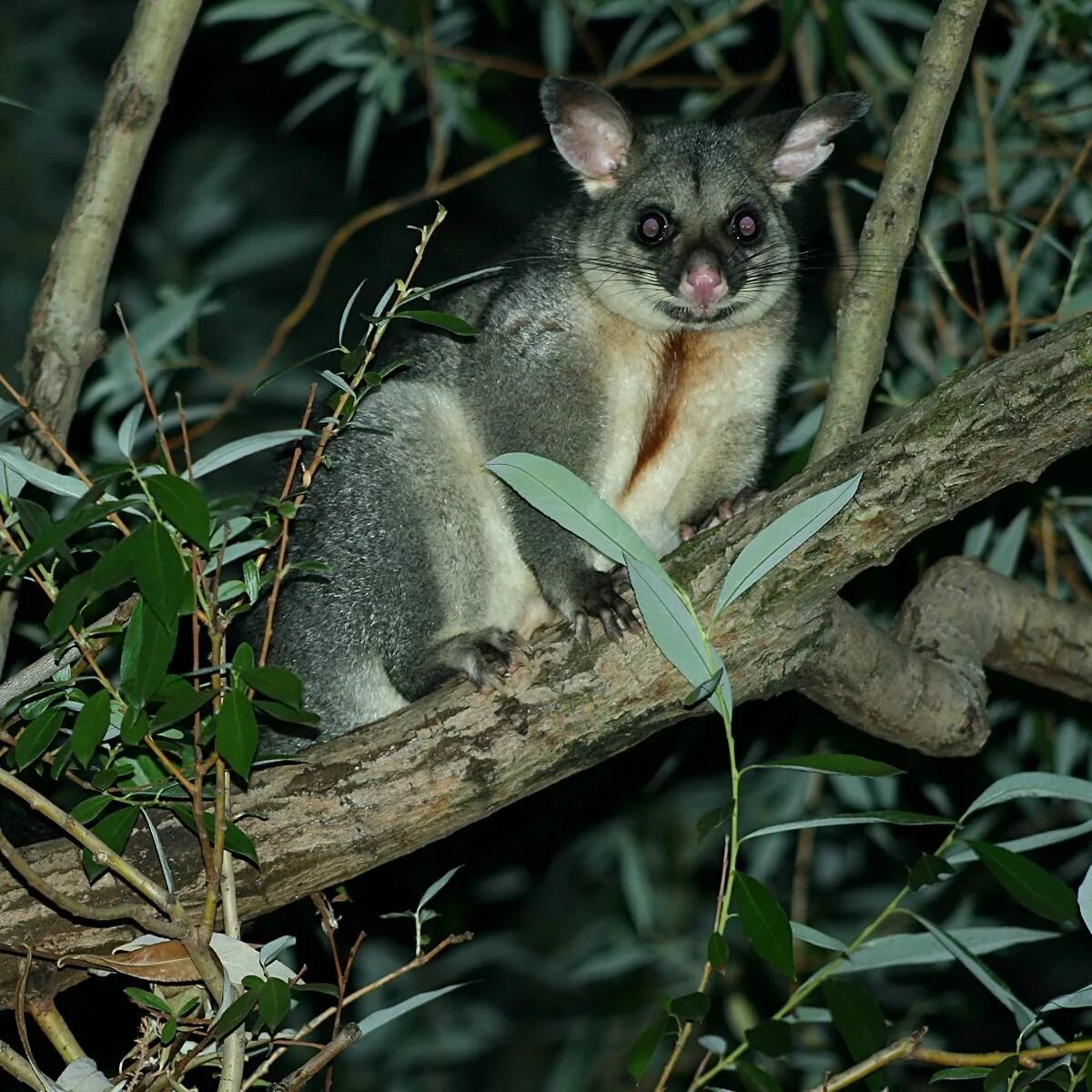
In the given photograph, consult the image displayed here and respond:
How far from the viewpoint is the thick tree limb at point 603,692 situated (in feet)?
9.18

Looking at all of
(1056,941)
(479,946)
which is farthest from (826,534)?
(1056,941)

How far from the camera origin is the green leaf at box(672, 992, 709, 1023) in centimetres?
229

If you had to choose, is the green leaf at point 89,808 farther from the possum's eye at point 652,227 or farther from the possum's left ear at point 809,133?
the possum's left ear at point 809,133

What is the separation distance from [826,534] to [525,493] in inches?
26.5

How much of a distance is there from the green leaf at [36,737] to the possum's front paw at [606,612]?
3.70 ft

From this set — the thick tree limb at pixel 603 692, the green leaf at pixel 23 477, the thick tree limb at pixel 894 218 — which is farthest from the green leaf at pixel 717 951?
the thick tree limb at pixel 894 218

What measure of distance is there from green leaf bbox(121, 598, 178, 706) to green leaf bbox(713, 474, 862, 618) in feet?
3.08

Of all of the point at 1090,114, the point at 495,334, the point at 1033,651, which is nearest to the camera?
the point at 495,334

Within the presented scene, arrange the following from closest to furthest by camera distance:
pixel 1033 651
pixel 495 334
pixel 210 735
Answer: pixel 210 735 → pixel 495 334 → pixel 1033 651

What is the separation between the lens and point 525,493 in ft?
8.36

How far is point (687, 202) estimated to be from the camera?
12.7 feet

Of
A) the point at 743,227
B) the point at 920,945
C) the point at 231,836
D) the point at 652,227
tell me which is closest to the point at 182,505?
the point at 231,836

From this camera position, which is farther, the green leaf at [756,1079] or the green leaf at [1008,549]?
the green leaf at [1008,549]

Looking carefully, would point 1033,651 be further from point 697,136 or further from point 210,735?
point 210,735
